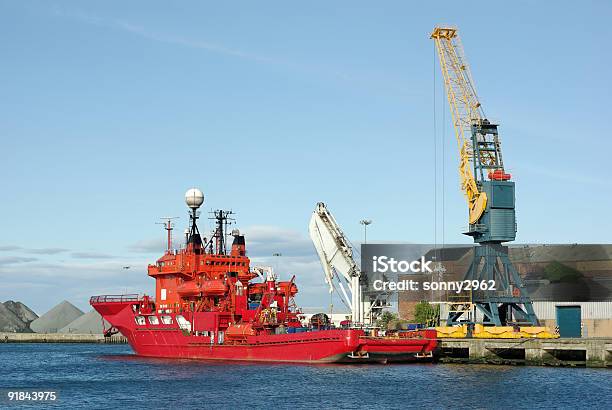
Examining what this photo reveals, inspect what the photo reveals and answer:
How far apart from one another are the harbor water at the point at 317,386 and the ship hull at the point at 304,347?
1065mm

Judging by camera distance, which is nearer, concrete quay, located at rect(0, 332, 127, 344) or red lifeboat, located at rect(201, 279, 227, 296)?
red lifeboat, located at rect(201, 279, 227, 296)

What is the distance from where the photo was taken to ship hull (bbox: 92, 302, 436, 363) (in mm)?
67500

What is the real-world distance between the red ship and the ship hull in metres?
0.08

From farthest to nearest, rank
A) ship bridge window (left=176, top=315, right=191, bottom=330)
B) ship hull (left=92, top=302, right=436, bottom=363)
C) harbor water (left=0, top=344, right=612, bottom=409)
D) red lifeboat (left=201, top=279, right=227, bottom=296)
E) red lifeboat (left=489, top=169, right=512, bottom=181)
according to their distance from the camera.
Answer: red lifeboat (left=489, top=169, right=512, bottom=181) < ship bridge window (left=176, top=315, right=191, bottom=330) < red lifeboat (left=201, top=279, right=227, bottom=296) < ship hull (left=92, top=302, right=436, bottom=363) < harbor water (left=0, top=344, right=612, bottom=409)

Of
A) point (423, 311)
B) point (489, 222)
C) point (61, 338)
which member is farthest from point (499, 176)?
point (61, 338)

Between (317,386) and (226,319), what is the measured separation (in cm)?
2109

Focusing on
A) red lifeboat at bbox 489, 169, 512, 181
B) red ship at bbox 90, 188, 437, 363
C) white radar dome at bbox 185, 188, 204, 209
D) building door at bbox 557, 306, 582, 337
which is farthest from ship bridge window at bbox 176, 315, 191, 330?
building door at bbox 557, 306, 582, 337

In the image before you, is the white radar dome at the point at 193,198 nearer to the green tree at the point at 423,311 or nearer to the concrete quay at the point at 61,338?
the green tree at the point at 423,311

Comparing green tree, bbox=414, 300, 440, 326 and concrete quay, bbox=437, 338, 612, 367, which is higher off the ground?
green tree, bbox=414, 300, 440, 326

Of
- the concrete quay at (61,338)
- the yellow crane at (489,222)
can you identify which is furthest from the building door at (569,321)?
the concrete quay at (61,338)

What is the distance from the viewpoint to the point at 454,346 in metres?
74.4

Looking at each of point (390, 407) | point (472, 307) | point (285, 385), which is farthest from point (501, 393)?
point (472, 307)

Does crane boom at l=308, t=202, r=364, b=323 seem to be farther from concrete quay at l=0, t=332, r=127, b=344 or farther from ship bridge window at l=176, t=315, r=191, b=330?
concrete quay at l=0, t=332, r=127, b=344

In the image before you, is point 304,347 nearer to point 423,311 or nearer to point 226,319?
point 226,319
